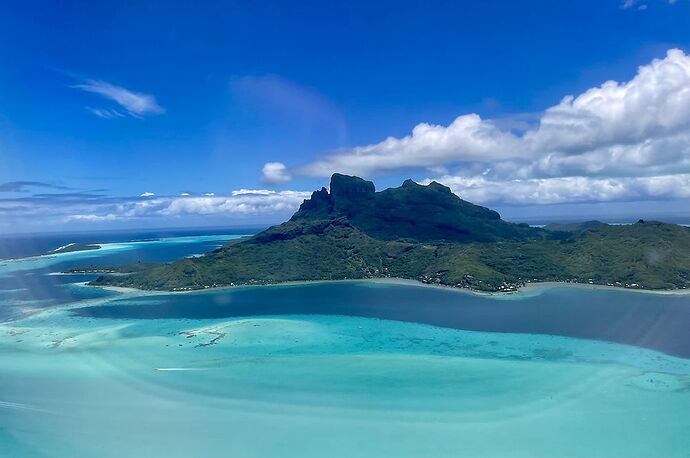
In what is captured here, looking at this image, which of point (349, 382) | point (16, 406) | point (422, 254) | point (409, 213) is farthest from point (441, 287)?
point (16, 406)

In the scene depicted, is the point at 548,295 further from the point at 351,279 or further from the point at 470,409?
the point at 470,409

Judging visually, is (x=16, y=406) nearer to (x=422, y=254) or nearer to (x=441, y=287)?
(x=441, y=287)

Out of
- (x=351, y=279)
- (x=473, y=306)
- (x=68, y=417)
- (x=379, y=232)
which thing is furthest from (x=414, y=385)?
(x=379, y=232)

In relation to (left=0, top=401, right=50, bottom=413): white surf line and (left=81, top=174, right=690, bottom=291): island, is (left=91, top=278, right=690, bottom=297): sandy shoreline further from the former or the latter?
(left=0, top=401, right=50, bottom=413): white surf line

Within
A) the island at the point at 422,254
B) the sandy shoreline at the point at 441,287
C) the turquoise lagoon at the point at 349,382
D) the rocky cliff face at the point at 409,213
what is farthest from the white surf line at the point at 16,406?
the rocky cliff face at the point at 409,213

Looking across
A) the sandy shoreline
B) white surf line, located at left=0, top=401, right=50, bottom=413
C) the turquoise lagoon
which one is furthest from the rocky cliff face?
white surf line, located at left=0, top=401, right=50, bottom=413

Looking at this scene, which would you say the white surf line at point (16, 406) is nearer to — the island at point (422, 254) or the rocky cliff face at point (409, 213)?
the island at point (422, 254)
